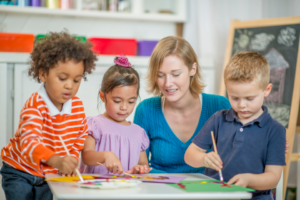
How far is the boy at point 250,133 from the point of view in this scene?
111 cm

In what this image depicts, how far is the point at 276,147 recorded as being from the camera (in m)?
Answer: 1.11

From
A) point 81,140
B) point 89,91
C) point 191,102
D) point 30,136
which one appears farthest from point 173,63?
point 89,91

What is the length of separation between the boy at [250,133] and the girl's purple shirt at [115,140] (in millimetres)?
274

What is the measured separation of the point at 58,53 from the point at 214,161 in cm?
60

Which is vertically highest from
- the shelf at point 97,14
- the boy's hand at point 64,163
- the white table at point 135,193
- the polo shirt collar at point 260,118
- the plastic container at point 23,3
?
the plastic container at point 23,3

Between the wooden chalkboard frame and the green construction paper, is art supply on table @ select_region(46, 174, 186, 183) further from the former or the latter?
the wooden chalkboard frame

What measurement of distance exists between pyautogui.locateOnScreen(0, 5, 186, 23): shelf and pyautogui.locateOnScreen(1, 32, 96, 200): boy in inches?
64.0

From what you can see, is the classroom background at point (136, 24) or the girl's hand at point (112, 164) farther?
the classroom background at point (136, 24)

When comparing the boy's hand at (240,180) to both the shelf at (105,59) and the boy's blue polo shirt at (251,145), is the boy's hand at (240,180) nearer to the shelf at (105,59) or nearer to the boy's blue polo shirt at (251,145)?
the boy's blue polo shirt at (251,145)

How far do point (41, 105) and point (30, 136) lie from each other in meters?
0.11

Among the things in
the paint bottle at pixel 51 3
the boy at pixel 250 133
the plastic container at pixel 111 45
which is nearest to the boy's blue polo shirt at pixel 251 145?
the boy at pixel 250 133

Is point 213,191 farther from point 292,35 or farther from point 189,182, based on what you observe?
point 292,35

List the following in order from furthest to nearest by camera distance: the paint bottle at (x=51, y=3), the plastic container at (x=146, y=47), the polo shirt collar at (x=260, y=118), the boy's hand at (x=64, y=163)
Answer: the plastic container at (x=146, y=47)
the paint bottle at (x=51, y=3)
the polo shirt collar at (x=260, y=118)
the boy's hand at (x=64, y=163)

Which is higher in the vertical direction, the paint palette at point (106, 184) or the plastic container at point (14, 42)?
the plastic container at point (14, 42)
